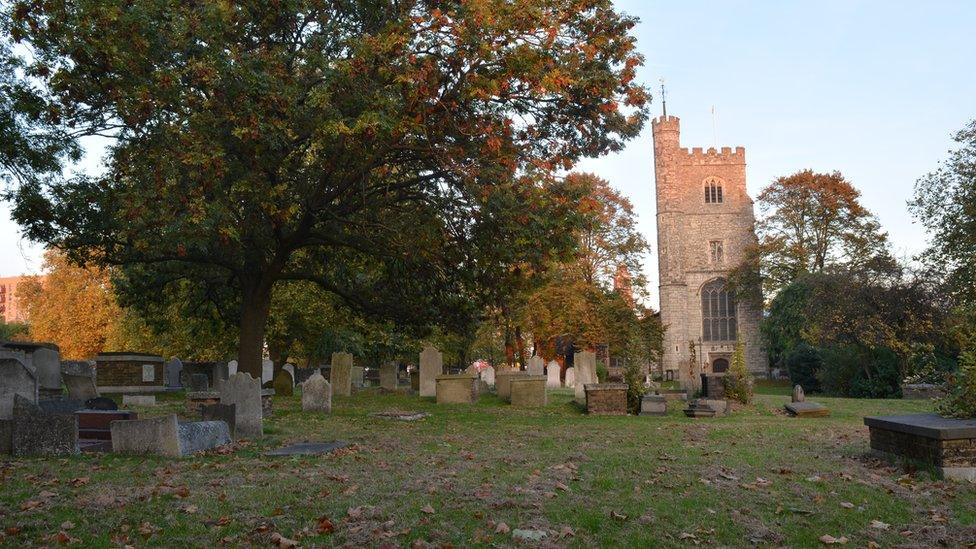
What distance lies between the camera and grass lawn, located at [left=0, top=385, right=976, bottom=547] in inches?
225

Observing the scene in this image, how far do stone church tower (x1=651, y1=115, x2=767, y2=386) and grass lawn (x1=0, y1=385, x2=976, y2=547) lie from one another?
191ft

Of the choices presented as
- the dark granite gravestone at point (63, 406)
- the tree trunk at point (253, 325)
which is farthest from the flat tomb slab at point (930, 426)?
the tree trunk at point (253, 325)

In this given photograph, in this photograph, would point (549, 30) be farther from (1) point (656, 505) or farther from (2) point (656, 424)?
(1) point (656, 505)

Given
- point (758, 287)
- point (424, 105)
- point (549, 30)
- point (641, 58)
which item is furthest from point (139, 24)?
point (758, 287)

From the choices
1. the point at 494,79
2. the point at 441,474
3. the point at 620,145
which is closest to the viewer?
the point at 441,474

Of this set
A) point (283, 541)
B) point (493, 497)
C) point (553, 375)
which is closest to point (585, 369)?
point (553, 375)

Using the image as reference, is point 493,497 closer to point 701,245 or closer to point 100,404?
point 100,404

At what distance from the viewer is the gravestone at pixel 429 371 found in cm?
2367

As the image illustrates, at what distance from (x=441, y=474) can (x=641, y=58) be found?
374 inches

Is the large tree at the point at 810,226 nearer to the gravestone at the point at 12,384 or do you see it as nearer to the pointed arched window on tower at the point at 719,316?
the pointed arched window on tower at the point at 719,316

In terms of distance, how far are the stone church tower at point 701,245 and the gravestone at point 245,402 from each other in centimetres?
5755

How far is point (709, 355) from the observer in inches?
2719

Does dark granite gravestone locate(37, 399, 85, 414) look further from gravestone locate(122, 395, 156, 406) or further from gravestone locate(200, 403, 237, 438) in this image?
gravestone locate(122, 395, 156, 406)

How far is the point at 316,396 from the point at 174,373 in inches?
564
